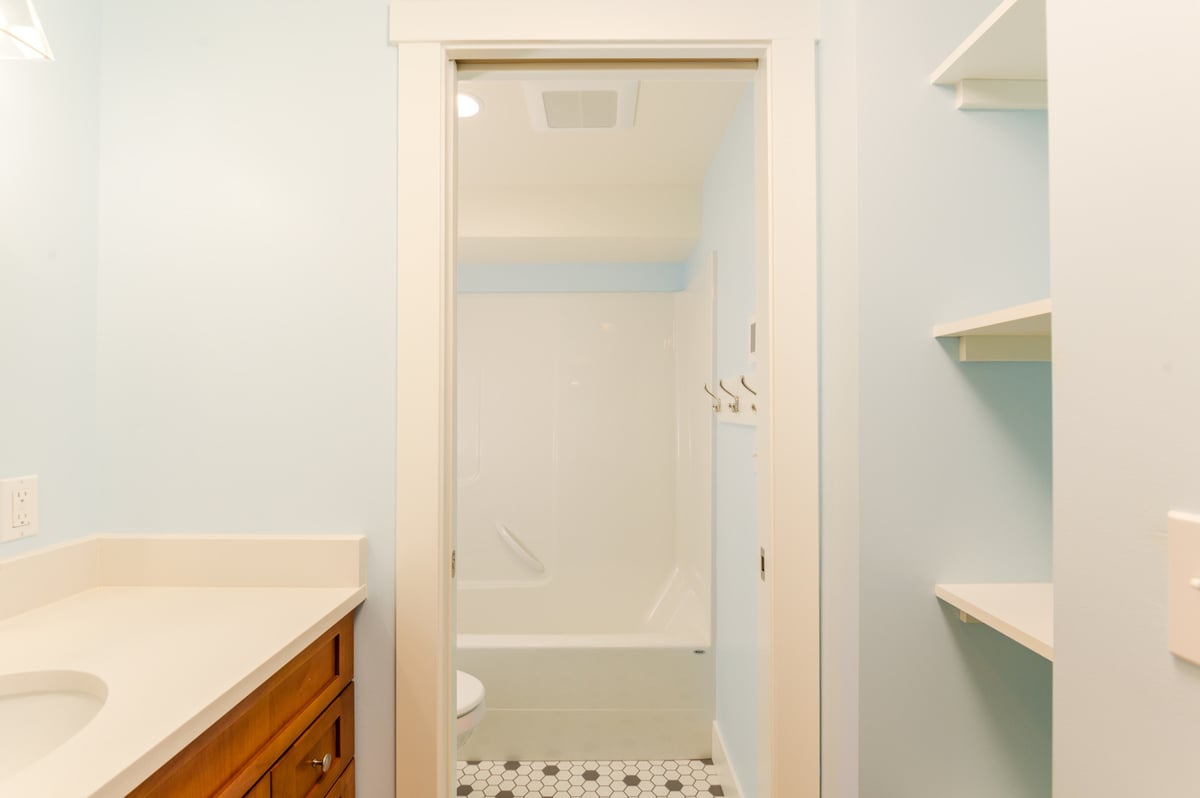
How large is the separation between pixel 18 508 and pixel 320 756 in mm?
658

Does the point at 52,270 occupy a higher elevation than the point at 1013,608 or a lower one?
higher

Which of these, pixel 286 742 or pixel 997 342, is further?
pixel 997 342

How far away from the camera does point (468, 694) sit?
2.12m

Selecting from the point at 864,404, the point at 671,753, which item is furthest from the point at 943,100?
the point at 671,753

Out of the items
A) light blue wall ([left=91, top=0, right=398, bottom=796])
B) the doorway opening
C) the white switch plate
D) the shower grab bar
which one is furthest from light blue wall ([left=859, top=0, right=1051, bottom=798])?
the shower grab bar

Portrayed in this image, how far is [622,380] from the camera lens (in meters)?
3.62

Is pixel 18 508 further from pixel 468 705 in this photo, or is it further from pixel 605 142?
pixel 605 142

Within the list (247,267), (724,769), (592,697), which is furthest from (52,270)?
(724,769)

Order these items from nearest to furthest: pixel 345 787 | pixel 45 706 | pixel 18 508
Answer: pixel 45 706 → pixel 18 508 → pixel 345 787

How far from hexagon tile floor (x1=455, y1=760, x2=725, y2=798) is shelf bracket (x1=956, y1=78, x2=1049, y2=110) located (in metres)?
2.13

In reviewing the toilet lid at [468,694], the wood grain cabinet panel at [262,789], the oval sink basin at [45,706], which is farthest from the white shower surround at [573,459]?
the oval sink basin at [45,706]

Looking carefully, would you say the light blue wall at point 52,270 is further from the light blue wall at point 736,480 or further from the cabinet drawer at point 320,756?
the light blue wall at point 736,480

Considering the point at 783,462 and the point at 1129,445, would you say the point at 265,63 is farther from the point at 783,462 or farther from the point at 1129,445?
the point at 1129,445

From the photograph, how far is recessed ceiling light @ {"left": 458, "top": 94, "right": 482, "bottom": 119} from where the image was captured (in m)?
2.22
